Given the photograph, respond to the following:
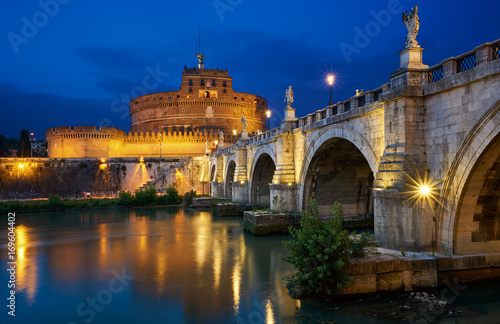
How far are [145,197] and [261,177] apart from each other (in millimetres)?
13719

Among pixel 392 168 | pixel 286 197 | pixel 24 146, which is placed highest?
pixel 24 146

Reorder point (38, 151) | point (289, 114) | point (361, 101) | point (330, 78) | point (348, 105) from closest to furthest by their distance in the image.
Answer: point (361, 101), point (348, 105), point (330, 78), point (289, 114), point (38, 151)

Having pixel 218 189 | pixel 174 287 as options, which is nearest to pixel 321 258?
pixel 174 287

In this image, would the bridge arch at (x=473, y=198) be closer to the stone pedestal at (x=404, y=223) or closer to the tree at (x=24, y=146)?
the stone pedestal at (x=404, y=223)

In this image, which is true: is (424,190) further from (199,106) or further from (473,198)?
(199,106)

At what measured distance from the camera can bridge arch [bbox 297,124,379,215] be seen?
52.4 feet

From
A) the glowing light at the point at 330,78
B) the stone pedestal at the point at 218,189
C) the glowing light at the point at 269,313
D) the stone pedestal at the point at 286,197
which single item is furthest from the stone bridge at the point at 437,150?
the stone pedestal at the point at 218,189

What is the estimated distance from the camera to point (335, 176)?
17688 millimetres

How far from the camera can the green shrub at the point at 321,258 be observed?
7.91 meters

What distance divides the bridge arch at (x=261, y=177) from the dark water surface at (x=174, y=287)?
6960 millimetres

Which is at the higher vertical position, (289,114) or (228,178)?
(289,114)

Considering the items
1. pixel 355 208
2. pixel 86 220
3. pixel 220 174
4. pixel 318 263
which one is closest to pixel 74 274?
pixel 318 263

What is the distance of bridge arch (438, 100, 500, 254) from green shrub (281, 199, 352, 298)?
2622 millimetres

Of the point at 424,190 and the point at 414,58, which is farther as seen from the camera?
the point at 414,58
